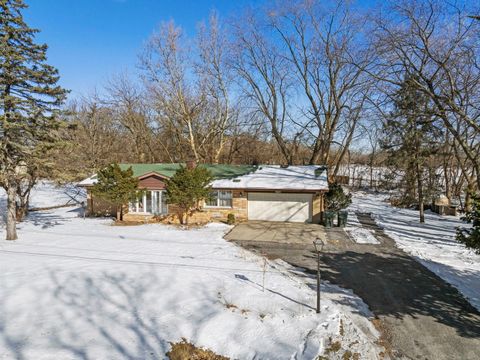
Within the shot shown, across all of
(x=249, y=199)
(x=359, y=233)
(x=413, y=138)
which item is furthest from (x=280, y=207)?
(x=413, y=138)

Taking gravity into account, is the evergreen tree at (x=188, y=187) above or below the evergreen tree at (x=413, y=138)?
below

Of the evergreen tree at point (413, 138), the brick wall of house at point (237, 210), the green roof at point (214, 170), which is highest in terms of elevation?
the evergreen tree at point (413, 138)

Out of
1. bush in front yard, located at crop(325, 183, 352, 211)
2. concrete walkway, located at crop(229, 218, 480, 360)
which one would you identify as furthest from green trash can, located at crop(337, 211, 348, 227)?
concrete walkway, located at crop(229, 218, 480, 360)

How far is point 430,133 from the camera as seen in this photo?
18.8 m

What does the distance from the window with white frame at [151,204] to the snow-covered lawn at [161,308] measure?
270 inches

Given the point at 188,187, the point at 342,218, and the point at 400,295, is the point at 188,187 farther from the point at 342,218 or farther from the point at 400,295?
the point at 400,295

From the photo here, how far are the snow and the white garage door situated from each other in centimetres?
69

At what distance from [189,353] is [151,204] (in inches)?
547

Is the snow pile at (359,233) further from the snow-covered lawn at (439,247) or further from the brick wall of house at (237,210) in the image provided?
the brick wall of house at (237,210)

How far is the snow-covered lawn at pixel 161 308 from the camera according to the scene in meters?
5.31

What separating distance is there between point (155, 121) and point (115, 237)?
20190mm

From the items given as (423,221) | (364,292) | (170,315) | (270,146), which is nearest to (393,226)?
(423,221)

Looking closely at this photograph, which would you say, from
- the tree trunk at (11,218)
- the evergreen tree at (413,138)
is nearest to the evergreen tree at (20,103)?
the tree trunk at (11,218)

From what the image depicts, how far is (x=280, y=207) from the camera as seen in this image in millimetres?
17641
